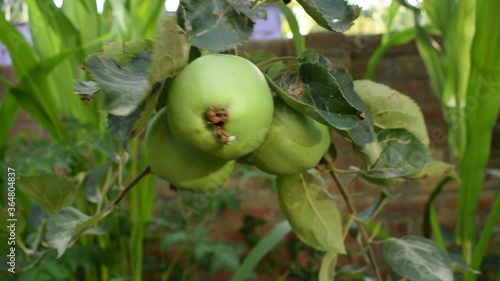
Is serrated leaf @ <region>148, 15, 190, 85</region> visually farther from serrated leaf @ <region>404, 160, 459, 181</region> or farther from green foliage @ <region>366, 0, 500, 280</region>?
green foliage @ <region>366, 0, 500, 280</region>

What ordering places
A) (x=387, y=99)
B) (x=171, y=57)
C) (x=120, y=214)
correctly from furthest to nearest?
(x=120, y=214) < (x=387, y=99) < (x=171, y=57)

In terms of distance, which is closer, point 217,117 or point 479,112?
point 217,117

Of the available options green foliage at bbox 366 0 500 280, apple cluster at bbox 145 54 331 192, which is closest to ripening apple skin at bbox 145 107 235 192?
apple cluster at bbox 145 54 331 192

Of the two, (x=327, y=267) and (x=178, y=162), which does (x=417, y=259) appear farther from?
(x=178, y=162)

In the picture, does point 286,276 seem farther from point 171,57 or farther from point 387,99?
point 171,57

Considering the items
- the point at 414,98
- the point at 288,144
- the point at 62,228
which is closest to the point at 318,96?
the point at 288,144

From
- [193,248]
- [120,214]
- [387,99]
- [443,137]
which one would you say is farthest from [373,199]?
[387,99]
